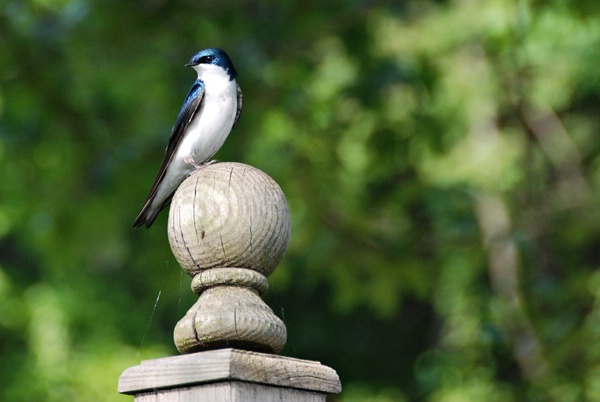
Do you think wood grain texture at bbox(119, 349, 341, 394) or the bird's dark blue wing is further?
the bird's dark blue wing

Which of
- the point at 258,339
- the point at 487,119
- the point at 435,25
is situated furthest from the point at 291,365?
the point at 487,119

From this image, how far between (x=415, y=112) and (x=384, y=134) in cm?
29

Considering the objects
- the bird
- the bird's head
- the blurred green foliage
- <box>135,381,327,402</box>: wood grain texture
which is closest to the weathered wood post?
<box>135,381,327,402</box>: wood grain texture

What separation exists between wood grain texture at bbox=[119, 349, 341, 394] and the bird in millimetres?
1382

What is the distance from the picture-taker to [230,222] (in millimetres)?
1719

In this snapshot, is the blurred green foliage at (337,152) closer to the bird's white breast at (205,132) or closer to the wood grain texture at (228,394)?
the bird's white breast at (205,132)

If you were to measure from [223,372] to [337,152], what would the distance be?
4.94 m

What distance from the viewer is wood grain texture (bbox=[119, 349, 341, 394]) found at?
152cm

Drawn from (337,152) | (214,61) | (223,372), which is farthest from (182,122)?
(337,152)

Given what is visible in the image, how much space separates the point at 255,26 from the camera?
19.5ft

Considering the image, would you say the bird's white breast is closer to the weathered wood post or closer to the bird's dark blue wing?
the bird's dark blue wing

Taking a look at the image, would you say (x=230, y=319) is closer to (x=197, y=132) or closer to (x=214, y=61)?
(x=197, y=132)

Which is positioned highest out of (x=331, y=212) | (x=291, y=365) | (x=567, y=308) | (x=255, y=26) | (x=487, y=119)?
(x=487, y=119)

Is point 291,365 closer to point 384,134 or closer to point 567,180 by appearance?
point 384,134
